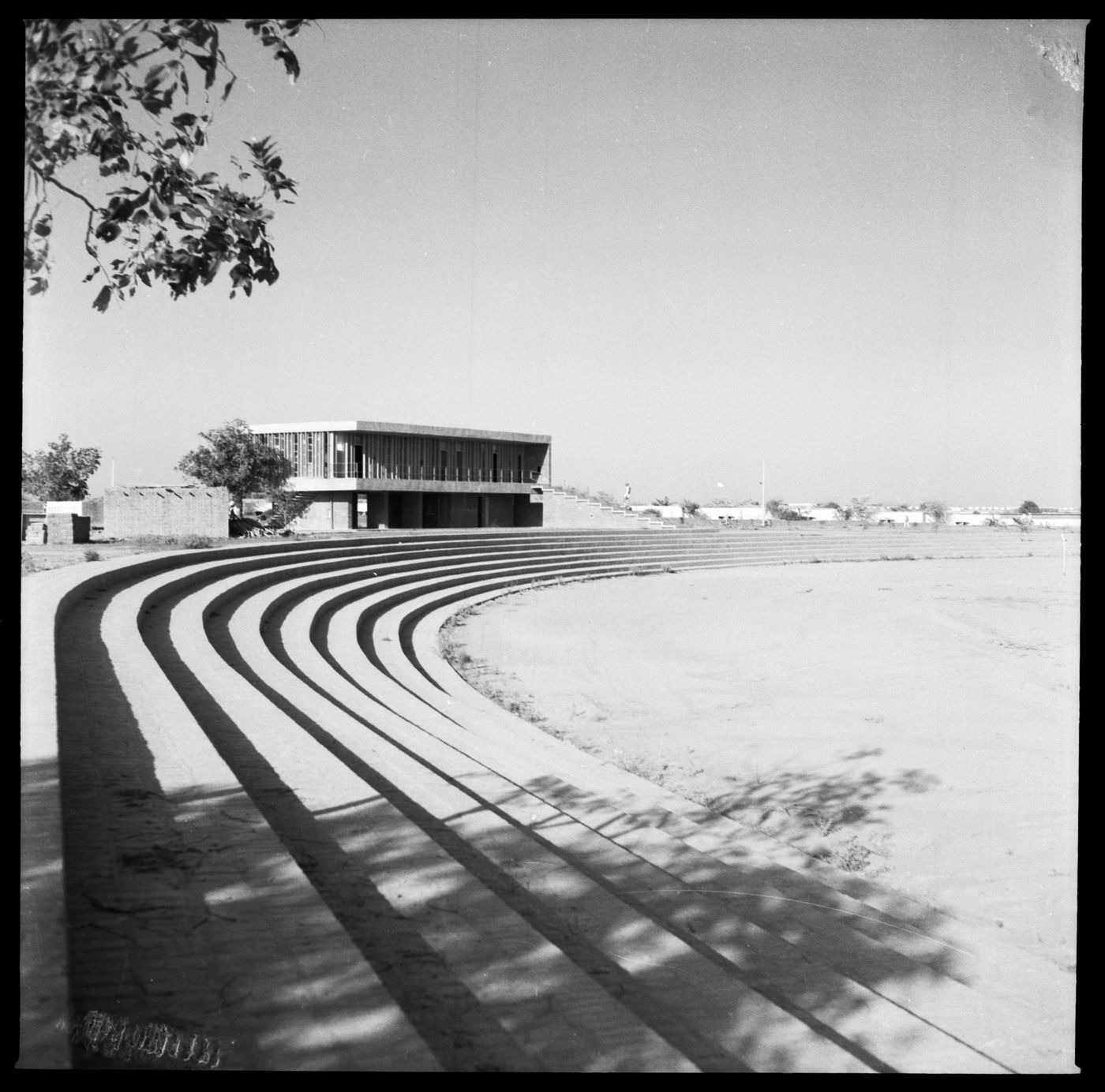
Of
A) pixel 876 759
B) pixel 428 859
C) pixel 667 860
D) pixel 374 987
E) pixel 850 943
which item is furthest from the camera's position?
pixel 876 759

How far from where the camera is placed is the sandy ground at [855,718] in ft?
16.3

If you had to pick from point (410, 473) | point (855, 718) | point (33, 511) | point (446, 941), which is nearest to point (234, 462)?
point (33, 511)

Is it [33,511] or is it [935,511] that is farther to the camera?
[935,511]

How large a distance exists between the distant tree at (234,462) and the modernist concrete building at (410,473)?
56.1 inches

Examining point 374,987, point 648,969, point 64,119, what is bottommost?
point 648,969

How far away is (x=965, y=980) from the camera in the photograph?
3486mm

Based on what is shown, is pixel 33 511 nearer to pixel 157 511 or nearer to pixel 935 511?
pixel 157 511

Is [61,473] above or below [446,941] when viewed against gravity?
above

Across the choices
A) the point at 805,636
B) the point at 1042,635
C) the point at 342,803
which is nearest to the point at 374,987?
the point at 342,803

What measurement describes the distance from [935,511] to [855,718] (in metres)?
45.5

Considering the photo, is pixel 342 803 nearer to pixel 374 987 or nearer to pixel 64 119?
pixel 374 987

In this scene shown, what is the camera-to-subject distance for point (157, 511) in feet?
43.1

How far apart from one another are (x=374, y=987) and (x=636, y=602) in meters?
15.0

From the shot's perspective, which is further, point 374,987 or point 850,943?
point 850,943
